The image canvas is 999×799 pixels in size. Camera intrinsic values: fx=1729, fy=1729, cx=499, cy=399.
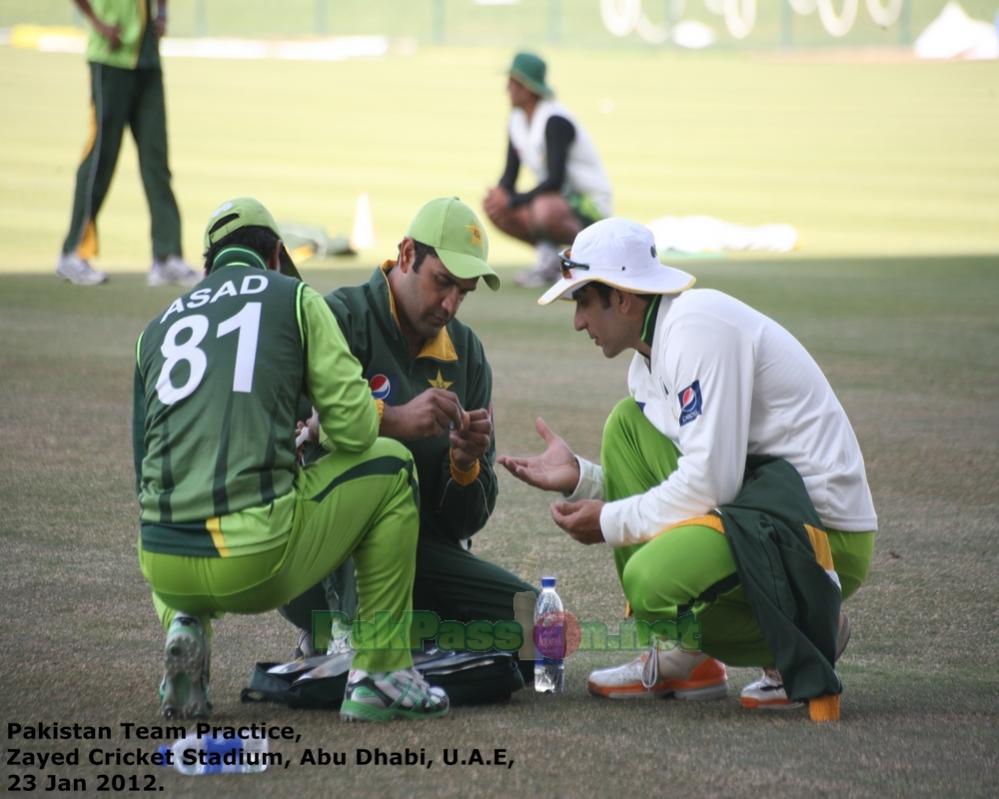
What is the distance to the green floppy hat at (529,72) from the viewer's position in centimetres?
1362

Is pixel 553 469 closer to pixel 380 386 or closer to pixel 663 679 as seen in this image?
pixel 380 386

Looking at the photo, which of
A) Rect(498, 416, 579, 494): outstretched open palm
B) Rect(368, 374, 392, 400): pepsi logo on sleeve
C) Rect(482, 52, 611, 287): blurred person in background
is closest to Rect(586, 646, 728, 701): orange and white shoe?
Rect(498, 416, 579, 494): outstretched open palm

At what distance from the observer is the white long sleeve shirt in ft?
14.6

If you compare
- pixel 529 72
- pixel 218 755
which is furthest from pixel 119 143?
pixel 218 755

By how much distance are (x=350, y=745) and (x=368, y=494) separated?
24.3 inches

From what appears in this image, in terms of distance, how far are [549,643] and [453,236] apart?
1199 mm

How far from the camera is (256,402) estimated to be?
4176 millimetres

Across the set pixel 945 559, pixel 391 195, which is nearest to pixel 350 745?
pixel 945 559

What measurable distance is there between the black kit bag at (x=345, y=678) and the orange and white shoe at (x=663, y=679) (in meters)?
0.26

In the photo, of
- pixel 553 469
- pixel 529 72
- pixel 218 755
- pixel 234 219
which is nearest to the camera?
pixel 218 755

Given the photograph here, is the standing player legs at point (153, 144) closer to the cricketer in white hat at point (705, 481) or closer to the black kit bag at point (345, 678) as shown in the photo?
the cricketer in white hat at point (705, 481)

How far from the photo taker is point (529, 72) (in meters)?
13.6

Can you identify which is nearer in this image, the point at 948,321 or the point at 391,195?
the point at 948,321

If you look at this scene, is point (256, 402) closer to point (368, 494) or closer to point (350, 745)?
point (368, 494)
